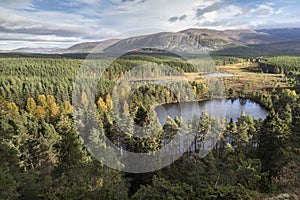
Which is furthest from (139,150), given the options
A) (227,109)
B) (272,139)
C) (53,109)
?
(227,109)

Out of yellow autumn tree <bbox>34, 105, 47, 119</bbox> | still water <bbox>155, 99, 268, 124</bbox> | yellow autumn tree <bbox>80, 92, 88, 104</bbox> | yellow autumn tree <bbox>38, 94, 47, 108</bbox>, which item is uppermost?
yellow autumn tree <bbox>80, 92, 88, 104</bbox>

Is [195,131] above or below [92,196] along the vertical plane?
below

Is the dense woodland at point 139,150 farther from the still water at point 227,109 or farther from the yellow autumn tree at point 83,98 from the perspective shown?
the still water at point 227,109

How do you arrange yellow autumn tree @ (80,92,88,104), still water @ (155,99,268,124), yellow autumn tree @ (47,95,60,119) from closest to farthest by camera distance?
yellow autumn tree @ (80,92,88,104) → yellow autumn tree @ (47,95,60,119) → still water @ (155,99,268,124)

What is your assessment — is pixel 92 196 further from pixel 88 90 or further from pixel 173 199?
pixel 88 90

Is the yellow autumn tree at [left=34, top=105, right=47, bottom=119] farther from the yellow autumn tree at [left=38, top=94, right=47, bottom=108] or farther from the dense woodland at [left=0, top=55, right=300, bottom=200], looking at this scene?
the yellow autumn tree at [left=38, top=94, right=47, bottom=108]

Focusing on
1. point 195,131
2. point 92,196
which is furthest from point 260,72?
point 92,196

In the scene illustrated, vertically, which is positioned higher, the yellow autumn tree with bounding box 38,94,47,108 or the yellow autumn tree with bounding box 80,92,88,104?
the yellow autumn tree with bounding box 80,92,88,104

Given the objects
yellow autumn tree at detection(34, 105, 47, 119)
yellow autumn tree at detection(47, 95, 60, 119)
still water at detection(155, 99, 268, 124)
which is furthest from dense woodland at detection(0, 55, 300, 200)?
still water at detection(155, 99, 268, 124)

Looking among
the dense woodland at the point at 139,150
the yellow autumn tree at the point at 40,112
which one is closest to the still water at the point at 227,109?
the dense woodland at the point at 139,150

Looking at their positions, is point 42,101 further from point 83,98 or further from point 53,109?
point 83,98

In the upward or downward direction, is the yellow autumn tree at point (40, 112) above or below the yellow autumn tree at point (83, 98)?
below
